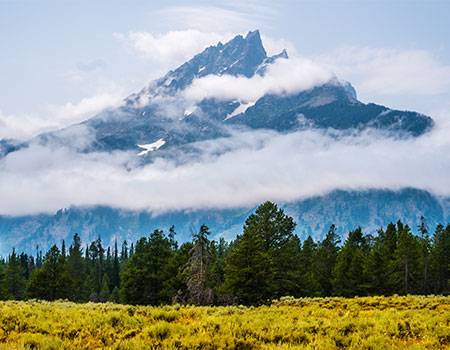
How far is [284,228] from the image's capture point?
60.6 meters

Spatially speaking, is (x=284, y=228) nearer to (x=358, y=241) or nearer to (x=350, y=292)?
(x=350, y=292)

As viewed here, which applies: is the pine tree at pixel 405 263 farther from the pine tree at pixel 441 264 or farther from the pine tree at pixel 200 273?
the pine tree at pixel 200 273

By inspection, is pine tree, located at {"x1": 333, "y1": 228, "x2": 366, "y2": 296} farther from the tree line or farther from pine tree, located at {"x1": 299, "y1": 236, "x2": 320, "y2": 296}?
pine tree, located at {"x1": 299, "y1": 236, "x2": 320, "y2": 296}

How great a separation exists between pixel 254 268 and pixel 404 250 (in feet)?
120

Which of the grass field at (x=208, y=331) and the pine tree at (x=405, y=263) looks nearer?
the grass field at (x=208, y=331)

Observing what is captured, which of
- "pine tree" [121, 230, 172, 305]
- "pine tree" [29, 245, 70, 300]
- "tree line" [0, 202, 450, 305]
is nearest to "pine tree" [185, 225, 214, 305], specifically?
"tree line" [0, 202, 450, 305]

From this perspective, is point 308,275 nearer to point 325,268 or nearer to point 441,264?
point 325,268

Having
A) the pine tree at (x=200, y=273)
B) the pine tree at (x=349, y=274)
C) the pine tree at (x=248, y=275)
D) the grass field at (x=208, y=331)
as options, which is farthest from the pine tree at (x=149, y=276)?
the grass field at (x=208, y=331)

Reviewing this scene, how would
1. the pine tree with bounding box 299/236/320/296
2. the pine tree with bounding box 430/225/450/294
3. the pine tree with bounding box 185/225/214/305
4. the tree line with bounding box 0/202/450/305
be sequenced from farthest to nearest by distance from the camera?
the pine tree with bounding box 430/225/450/294, the pine tree with bounding box 299/236/320/296, the tree line with bounding box 0/202/450/305, the pine tree with bounding box 185/225/214/305

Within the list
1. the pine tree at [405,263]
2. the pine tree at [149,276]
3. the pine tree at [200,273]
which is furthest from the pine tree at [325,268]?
the pine tree at [200,273]

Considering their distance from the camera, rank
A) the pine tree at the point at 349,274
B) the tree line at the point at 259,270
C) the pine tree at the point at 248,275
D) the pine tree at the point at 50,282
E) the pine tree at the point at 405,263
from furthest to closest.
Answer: the pine tree at the point at 405,263 < the pine tree at the point at 50,282 < the pine tree at the point at 349,274 < the tree line at the point at 259,270 < the pine tree at the point at 248,275

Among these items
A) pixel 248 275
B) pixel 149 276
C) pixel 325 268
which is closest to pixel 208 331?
pixel 248 275

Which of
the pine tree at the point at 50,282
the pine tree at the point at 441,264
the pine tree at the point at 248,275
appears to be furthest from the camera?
the pine tree at the point at 441,264

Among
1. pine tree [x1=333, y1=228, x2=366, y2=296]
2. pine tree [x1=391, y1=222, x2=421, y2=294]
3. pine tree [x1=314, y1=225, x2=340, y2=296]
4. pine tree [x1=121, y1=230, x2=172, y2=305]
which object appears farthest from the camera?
pine tree [x1=314, y1=225, x2=340, y2=296]
